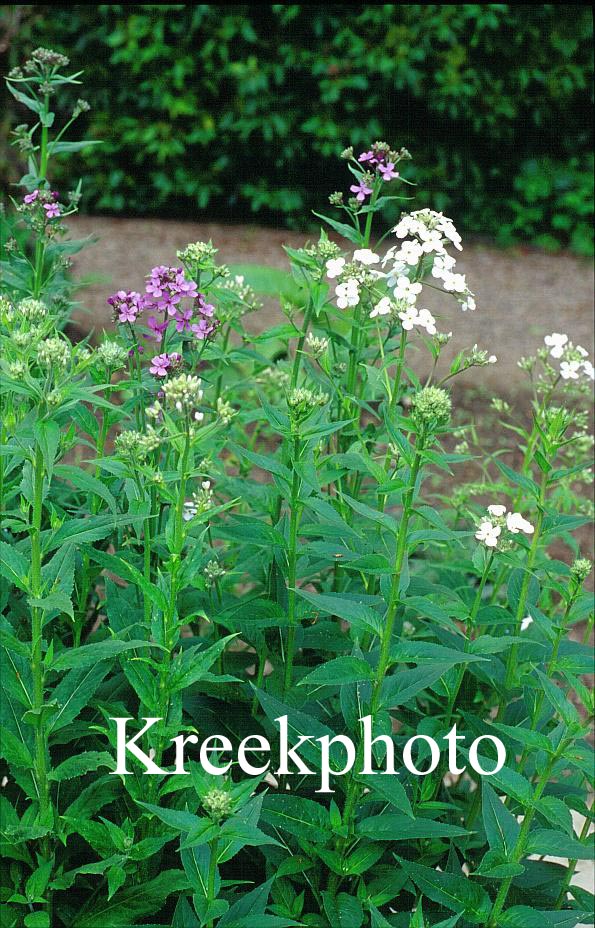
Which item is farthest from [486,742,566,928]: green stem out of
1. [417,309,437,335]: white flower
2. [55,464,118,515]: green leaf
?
[55,464,118,515]: green leaf

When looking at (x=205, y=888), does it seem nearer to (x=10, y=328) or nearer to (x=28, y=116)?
(x=10, y=328)

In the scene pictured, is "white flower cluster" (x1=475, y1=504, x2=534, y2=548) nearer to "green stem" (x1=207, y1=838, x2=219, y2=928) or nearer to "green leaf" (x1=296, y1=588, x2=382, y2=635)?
"green leaf" (x1=296, y1=588, x2=382, y2=635)

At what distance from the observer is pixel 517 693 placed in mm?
2113

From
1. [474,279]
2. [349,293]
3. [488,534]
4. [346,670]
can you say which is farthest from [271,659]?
[474,279]

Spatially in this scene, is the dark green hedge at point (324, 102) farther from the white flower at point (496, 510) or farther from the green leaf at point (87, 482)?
the green leaf at point (87, 482)

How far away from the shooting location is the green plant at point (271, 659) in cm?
168

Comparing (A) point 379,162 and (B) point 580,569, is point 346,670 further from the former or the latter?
(A) point 379,162

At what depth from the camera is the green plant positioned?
1677 mm

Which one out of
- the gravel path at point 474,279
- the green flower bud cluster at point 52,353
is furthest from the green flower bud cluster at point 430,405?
the gravel path at point 474,279

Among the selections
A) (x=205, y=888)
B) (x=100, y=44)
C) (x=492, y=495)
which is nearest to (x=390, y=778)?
(x=205, y=888)

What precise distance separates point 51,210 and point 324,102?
4.94 metres

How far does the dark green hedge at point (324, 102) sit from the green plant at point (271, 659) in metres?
4.94

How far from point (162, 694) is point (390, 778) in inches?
15.3

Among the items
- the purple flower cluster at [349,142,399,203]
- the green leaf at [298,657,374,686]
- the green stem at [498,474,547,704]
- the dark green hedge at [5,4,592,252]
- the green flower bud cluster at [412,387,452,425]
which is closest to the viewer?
the green flower bud cluster at [412,387,452,425]
